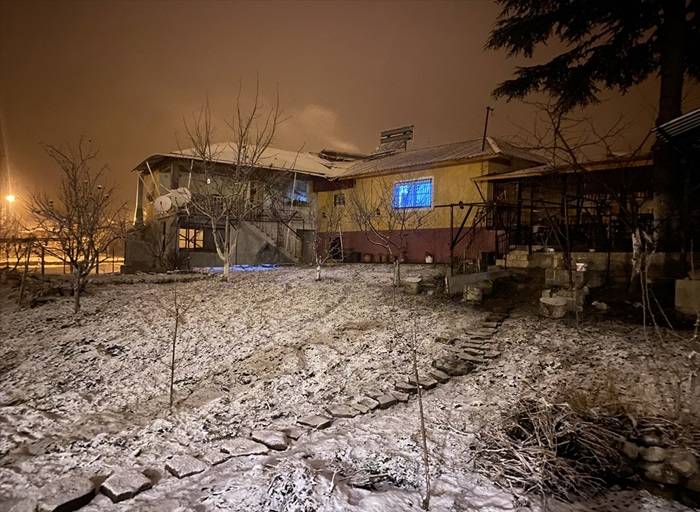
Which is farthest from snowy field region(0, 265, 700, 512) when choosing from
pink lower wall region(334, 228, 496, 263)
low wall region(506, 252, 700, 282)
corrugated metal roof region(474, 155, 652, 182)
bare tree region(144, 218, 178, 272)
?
bare tree region(144, 218, 178, 272)

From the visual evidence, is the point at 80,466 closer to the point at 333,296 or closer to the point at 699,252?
the point at 333,296

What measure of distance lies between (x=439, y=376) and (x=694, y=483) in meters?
3.16

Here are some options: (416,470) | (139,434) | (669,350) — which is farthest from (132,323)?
(669,350)

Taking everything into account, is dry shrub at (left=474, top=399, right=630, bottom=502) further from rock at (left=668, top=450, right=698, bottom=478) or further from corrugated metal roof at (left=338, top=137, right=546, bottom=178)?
corrugated metal roof at (left=338, top=137, right=546, bottom=178)

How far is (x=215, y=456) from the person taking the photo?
428 centimetres

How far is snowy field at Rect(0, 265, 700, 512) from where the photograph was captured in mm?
3707

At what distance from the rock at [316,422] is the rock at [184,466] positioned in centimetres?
134

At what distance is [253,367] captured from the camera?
283 inches

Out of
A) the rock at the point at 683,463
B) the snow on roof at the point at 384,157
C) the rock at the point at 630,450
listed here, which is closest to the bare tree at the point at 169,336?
the rock at the point at 630,450

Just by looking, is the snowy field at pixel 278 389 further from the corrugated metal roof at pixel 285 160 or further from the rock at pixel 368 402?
the corrugated metal roof at pixel 285 160

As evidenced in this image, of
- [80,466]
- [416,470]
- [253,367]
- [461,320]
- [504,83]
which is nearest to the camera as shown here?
[416,470]

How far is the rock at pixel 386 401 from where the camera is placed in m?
5.51

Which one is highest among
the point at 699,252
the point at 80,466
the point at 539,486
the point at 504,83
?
the point at 504,83

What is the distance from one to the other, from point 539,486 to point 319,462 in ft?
6.86
